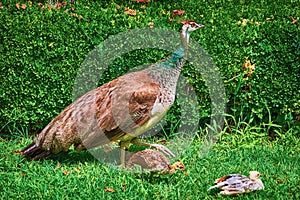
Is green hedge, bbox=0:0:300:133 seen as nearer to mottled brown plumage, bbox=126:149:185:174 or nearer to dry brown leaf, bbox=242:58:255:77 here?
dry brown leaf, bbox=242:58:255:77

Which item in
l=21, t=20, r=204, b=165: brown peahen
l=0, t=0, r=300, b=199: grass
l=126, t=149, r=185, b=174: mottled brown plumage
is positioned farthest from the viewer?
l=0, t=0, r=300, b=199: grass

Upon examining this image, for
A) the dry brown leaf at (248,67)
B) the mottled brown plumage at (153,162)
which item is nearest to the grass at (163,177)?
the mottled brown plumage at (153,162)

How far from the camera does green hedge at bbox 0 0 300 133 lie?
5.56 m

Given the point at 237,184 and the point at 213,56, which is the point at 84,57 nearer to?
the point at 213,56

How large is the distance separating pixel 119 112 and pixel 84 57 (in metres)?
1.30

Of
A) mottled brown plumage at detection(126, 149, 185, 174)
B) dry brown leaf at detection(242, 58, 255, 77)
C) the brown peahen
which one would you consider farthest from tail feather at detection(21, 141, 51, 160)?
dry brown leaf at detection(242, 58, 255, 77)

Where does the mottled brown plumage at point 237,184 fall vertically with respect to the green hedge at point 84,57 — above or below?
below

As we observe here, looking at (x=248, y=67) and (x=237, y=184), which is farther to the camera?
(x=248, y=67)

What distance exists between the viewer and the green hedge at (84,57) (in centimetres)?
556

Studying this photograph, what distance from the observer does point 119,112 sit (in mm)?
4504

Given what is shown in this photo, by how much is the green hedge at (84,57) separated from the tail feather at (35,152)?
2.94 ft

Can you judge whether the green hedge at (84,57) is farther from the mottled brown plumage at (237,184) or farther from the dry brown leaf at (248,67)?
the mottled brown plumage at (237,184)

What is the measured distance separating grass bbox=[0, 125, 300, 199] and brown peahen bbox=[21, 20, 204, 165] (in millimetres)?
227

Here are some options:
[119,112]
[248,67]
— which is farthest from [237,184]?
[248,67]
